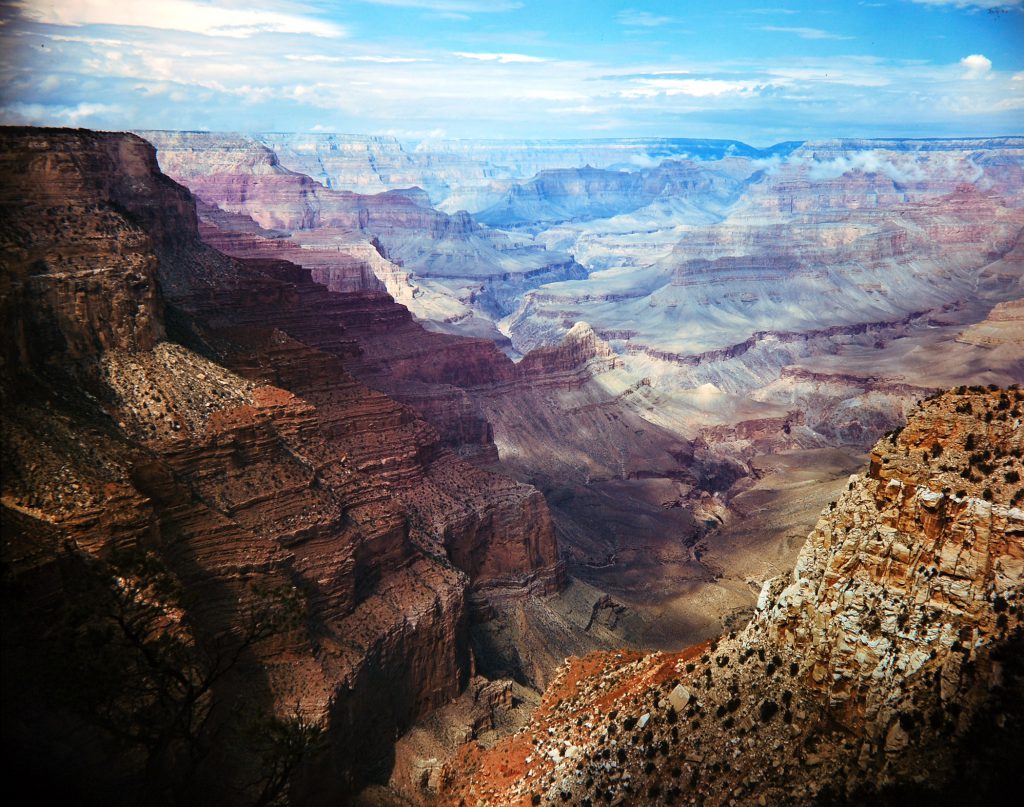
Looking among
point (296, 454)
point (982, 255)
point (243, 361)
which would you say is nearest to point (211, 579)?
point (296, 454)

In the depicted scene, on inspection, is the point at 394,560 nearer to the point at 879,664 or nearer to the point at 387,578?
the point at 387,578

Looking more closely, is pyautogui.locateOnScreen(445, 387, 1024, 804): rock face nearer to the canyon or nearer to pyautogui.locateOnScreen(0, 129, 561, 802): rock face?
the canyon

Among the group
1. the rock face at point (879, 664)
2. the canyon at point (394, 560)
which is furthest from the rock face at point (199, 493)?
the rock face at point (879, 664)

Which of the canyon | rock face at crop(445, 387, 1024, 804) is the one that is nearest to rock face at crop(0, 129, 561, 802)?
the canyon

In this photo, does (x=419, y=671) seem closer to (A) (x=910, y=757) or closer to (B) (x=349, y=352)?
(A) (x=910, y=757)

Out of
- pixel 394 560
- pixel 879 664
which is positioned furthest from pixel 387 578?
pixel 879 664

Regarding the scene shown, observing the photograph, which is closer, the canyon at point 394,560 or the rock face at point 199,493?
the canyon at point 394,560

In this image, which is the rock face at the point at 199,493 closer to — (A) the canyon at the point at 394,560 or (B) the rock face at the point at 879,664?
(A) the canyon at the point at 394,560
